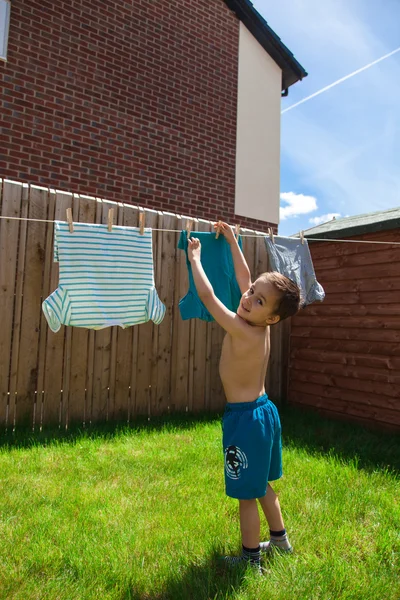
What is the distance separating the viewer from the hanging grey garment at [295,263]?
4.36 m

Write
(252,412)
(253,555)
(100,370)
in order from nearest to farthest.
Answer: (253,555), (252,412), (100,370)

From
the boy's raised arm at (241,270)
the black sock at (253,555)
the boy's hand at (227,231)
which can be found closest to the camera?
the black sock at (253,555)

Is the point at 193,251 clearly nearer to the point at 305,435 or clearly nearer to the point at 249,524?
the point at 249,524

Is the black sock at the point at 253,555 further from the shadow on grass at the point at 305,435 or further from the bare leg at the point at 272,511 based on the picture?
the shadow on grass at the point at 305,435

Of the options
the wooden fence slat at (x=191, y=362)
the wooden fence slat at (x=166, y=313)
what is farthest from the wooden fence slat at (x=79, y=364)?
the wooden fence slat at (x=191, y=362)

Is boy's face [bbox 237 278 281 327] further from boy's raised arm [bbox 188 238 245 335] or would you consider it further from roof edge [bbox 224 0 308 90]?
roof edge [bbox 224 0 308 90]

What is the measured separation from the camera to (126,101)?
6.82 m

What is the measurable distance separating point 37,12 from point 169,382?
5.01 metres

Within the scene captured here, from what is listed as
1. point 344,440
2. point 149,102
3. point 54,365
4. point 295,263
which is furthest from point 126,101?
point 344,440

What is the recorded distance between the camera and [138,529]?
256 cm

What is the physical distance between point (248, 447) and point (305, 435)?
8.26 ft

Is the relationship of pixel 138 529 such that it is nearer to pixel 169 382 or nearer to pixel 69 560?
pixel 69 560

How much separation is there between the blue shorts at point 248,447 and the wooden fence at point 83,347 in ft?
8.18

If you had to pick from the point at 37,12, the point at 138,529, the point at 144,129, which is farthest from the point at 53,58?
the point at 138,529
